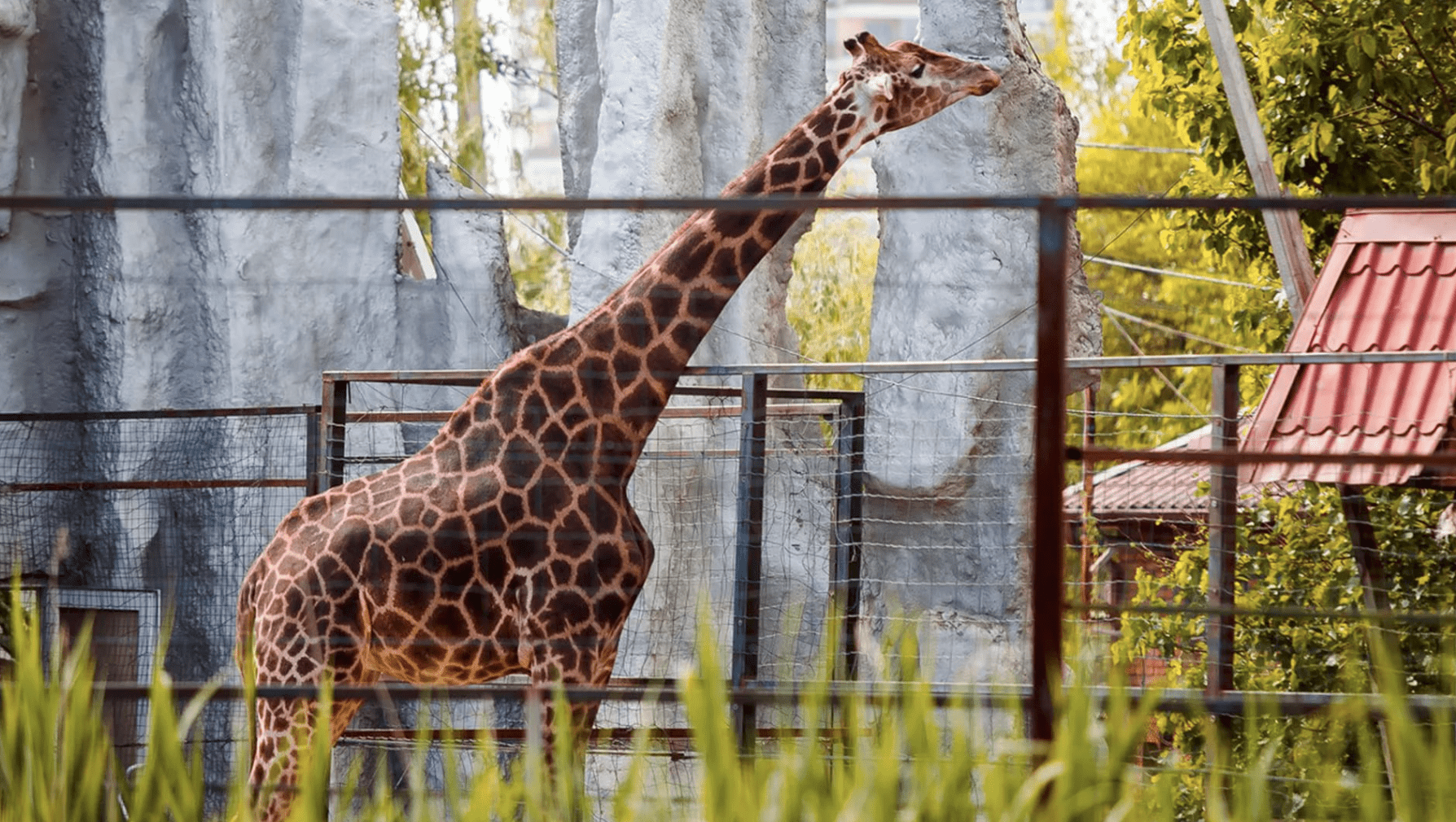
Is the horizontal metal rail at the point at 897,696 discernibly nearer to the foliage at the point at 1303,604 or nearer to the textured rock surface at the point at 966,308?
the foliage at the point at 1303,604

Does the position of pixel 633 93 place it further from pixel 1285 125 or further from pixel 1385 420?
pixel 1385 420

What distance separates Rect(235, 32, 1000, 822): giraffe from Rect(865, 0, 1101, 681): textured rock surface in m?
3.63

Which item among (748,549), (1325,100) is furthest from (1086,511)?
(1325,100)

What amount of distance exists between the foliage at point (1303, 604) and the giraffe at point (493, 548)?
1816mm

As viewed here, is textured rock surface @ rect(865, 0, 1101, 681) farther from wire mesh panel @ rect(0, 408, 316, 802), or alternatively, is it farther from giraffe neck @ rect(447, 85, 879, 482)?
giraffe neck @ rect(447, 85, 879, 482)

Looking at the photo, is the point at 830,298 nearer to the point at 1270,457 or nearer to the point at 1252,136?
the point at 1252,136

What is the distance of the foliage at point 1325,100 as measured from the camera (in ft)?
16.8

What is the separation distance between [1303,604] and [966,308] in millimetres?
2350

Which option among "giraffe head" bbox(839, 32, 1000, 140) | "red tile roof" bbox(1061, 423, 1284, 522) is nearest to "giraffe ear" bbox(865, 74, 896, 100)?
"giraffe head" bbox(839, 32, 1000, 140)

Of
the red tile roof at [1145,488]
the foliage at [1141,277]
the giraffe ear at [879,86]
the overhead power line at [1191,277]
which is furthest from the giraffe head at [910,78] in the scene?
the foliage at [1141,277]

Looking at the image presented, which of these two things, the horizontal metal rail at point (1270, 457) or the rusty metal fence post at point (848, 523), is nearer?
the horizontal metal rail at point (1270, 457)

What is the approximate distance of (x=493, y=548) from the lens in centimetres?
301

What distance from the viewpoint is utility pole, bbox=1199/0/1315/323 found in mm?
5039

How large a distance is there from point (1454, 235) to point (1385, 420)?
589 millimetres
